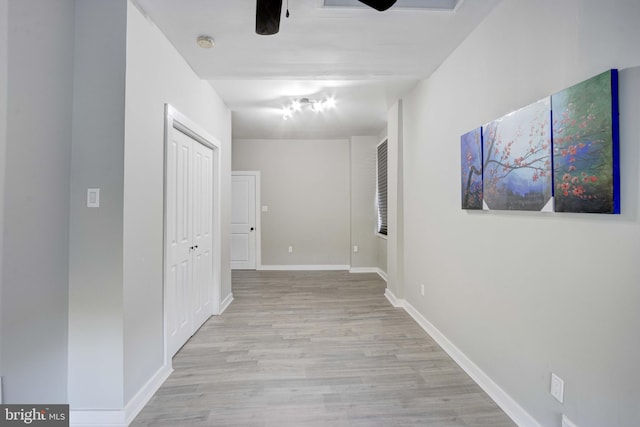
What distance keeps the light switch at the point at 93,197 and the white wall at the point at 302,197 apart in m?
4.33

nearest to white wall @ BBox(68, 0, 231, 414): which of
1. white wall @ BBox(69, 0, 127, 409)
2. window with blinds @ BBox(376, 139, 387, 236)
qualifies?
white wall @ BBox(69, 0, 127, 409)

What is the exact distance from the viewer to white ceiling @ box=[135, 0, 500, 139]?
189 centimetres

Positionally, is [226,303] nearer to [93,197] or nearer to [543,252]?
[93,197]

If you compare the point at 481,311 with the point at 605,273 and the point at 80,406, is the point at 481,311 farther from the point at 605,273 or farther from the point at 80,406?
the point at 80,406

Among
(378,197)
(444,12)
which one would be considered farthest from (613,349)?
(378,197)

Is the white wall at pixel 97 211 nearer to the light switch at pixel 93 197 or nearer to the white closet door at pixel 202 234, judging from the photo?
the light switch at pixel 93 197

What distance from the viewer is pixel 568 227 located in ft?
4.54

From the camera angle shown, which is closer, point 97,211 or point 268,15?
point 268,15

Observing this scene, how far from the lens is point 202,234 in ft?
10.2

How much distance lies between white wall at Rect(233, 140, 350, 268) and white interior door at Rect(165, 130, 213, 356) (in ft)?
8.63

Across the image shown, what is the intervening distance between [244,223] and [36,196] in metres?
4.55

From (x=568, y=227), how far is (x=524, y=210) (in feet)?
0.90

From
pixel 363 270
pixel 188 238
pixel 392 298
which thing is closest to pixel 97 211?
pixel 188 238

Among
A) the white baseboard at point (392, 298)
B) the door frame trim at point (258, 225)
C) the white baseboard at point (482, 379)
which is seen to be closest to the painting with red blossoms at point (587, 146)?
the white baseboard at point (482, 379)
